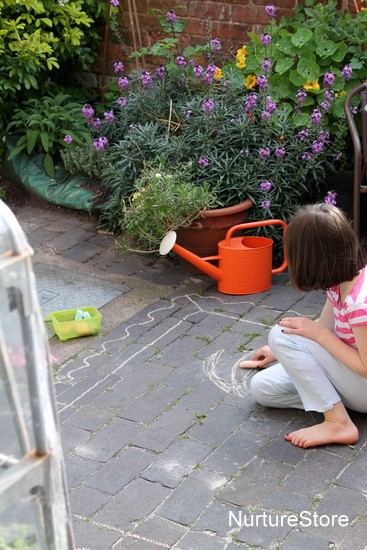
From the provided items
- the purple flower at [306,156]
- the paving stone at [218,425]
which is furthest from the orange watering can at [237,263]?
the paving stone at [218,425]

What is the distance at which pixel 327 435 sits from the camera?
128 inches

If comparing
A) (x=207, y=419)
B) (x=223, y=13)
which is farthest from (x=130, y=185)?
(x=207, y=419)

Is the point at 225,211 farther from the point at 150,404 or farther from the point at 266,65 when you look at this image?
the point at 150,404

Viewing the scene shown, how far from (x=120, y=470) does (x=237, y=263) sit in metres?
1.52

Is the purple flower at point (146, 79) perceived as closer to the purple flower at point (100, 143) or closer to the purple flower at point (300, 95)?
the purple flower at point (100, 143)

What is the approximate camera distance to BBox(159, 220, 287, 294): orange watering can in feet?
14.6

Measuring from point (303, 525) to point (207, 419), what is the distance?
73cm

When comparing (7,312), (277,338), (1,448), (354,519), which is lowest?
(354,519)

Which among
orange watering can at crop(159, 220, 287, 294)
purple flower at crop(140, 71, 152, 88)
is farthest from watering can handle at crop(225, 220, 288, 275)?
purple flower at crop(140, 71, 152, 88)

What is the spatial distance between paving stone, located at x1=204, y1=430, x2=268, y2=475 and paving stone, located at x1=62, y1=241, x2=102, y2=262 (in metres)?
1.96

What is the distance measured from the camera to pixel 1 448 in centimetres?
179

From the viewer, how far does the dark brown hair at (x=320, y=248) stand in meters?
3.11

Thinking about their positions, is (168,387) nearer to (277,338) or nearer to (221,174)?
(277,338)

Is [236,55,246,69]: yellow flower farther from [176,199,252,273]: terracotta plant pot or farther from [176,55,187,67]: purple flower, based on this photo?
[176,199,252,273]: terracotta plant pot
